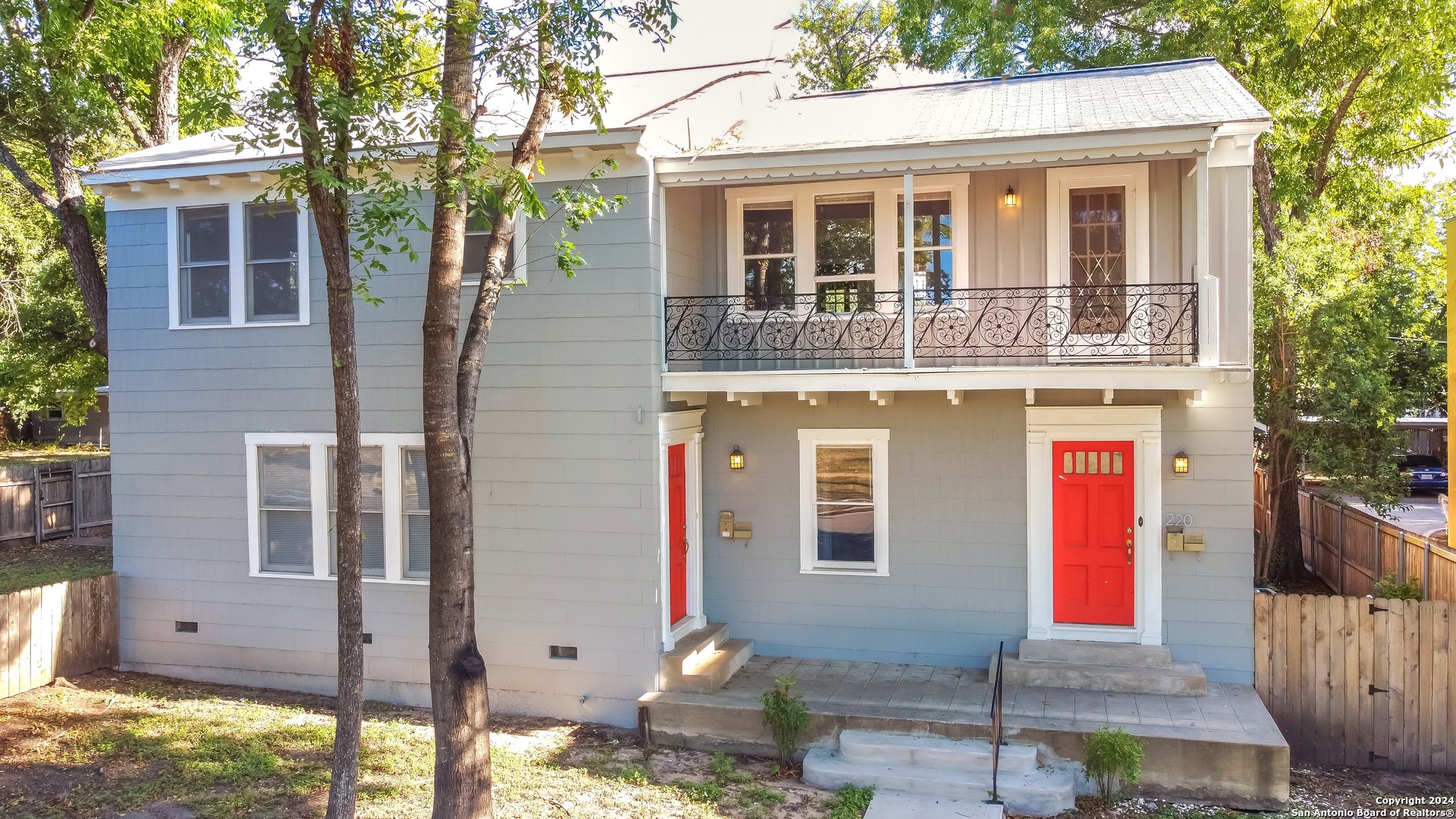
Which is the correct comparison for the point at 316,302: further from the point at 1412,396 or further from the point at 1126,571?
the point at 1412,396

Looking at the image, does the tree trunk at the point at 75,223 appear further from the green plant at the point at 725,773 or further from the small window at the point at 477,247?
→ the green plant at the point at 725,773

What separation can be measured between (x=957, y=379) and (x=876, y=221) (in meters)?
2.22

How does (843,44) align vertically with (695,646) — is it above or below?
above

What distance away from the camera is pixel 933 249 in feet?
33.4

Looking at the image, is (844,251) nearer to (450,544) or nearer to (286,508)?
(450,544)

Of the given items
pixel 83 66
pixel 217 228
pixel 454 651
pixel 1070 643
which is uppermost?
pixel 83 66

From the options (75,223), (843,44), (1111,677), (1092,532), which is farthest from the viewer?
(843,44)

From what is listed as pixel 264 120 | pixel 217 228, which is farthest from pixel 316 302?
pixel 264 120

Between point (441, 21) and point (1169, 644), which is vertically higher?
point (441, 21)

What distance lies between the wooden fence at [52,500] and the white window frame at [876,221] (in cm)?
1320

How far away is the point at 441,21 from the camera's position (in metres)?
7.62

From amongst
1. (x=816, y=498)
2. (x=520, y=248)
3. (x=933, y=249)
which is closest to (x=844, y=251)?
(x=933, y=249)

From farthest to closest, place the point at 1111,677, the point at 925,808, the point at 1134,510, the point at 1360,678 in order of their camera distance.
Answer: the point at 1134,510
the point at 1111,677
the point at 1360,678
the point at 925,808

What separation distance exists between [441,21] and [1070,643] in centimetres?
806
